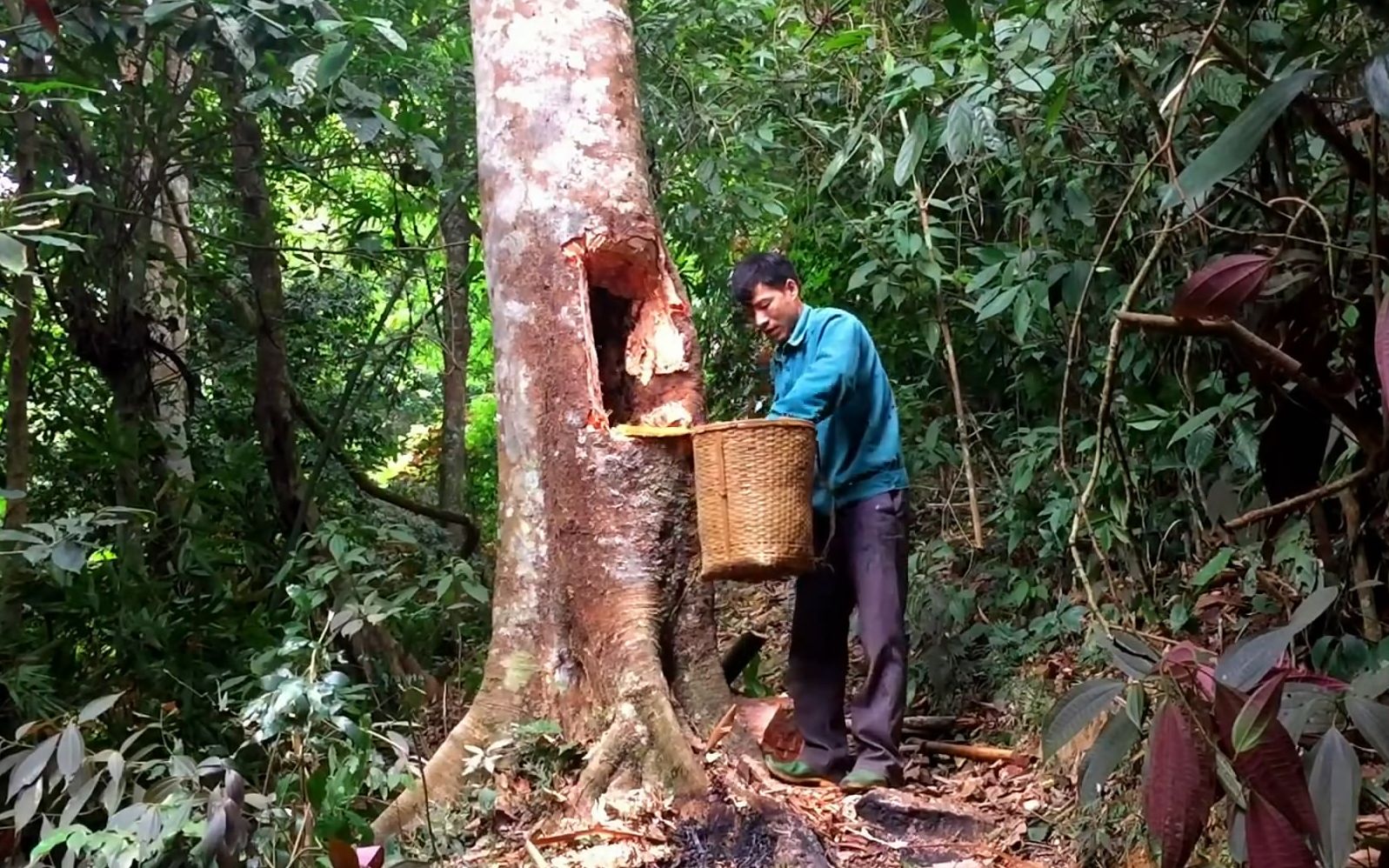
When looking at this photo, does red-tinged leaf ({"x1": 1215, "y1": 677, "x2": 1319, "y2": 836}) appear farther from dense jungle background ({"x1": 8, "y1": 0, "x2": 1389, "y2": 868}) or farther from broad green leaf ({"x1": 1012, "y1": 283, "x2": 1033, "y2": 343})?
broad green leaf ({"x1": 1012, "y1": 283, "x2": 1033, "y2": 343})

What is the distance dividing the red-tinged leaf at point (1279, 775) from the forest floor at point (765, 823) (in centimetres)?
175

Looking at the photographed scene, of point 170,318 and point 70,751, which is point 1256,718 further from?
point 170,318

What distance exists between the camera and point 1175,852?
140 cm

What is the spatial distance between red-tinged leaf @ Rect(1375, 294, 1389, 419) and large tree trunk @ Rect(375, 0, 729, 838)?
219 centimetres

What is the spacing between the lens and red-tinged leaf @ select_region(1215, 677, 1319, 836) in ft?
4.56

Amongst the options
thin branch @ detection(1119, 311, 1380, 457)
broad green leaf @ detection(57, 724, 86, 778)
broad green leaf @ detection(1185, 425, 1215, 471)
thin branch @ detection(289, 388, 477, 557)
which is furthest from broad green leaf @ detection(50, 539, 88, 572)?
broad green leaf @ detection(1185, 425, 1215, 471)

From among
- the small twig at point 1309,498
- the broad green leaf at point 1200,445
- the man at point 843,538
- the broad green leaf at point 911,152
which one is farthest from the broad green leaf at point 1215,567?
the small twig at point 1309,498

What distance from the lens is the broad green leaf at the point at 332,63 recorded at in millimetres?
3574

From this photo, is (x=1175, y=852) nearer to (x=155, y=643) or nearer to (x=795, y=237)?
(x=155, y=643)

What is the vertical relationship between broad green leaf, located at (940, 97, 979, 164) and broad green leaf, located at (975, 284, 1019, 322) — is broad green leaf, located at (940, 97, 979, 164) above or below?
above

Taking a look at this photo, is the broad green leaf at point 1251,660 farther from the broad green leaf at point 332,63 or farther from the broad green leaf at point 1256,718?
the broad green leaf at point 332,63

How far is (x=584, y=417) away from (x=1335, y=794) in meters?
2.36

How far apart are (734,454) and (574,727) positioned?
0.90 m

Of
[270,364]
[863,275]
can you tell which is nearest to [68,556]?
[270,364]
